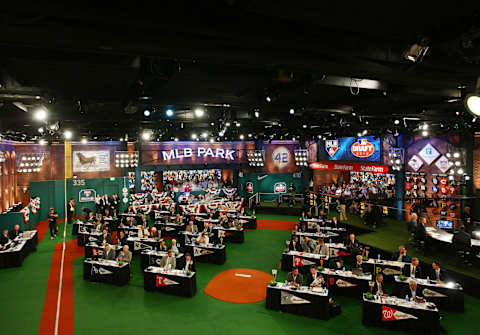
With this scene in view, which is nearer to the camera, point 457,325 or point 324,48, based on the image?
point 324,48

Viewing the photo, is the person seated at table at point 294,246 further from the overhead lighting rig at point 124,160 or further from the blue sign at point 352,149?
the overhead lighting rig at point 124,160

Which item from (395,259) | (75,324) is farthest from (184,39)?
(395,259)

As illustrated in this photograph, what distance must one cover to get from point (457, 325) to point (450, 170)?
36.9 ft

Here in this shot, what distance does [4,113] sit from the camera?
1009 cm

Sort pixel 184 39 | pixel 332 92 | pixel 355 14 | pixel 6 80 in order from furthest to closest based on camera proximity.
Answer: pixel 332 92 → pixel 6 80 → pixel 355 14 → pixel 184 39

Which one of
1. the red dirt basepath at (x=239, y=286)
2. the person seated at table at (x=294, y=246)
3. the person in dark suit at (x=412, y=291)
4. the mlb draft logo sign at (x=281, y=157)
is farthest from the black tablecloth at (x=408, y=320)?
the mlb draft logo sign at (x=281, y=157)

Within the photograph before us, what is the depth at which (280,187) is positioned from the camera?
25453mm

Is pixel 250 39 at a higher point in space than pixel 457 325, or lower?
higher

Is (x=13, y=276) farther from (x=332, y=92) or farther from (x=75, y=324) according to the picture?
(x=332, y=92)

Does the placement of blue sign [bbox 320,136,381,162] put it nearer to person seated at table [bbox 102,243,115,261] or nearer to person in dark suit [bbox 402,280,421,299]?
person in dark suit [bbox 402,280,421,299]

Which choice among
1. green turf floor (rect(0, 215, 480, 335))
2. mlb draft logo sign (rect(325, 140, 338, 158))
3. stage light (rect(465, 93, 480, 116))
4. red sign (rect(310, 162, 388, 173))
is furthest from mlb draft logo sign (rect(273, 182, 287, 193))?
stage light (rect(465, 93, 480, 116))

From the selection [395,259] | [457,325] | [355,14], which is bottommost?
[457,325]

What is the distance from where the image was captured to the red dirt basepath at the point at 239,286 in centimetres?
930

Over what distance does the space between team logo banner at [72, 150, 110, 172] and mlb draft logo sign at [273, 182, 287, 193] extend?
43.1 feet
